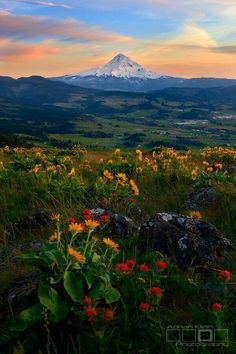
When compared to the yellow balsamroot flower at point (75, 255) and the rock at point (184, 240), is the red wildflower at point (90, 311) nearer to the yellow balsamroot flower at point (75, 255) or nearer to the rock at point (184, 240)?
the yellow balsamroot flower at point (75, 255)

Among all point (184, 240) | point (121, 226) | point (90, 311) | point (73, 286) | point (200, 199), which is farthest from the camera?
point (200, 199)

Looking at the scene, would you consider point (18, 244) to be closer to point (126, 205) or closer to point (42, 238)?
point (42, 238)

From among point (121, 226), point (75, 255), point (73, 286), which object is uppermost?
point (75, 255)

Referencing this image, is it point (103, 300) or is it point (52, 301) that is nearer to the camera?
point (52, 301)

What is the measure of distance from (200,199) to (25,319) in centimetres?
544

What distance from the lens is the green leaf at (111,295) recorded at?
149 inches

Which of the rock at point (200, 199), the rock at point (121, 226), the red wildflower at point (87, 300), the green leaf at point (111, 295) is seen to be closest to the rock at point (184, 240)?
the rock at point (121, 226)

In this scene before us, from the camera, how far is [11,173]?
12.3m

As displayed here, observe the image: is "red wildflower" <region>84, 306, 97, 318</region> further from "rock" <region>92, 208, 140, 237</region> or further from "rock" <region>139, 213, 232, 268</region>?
"rock" <region>92, 208, 140, 237</region>

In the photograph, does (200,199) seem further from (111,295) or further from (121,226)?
(111,295)

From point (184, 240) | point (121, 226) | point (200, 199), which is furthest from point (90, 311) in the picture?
point (200, 199)

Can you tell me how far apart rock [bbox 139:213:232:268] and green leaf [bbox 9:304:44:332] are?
6.41 ft

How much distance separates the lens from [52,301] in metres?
3.64

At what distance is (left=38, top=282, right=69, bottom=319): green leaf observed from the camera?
3574 mm
